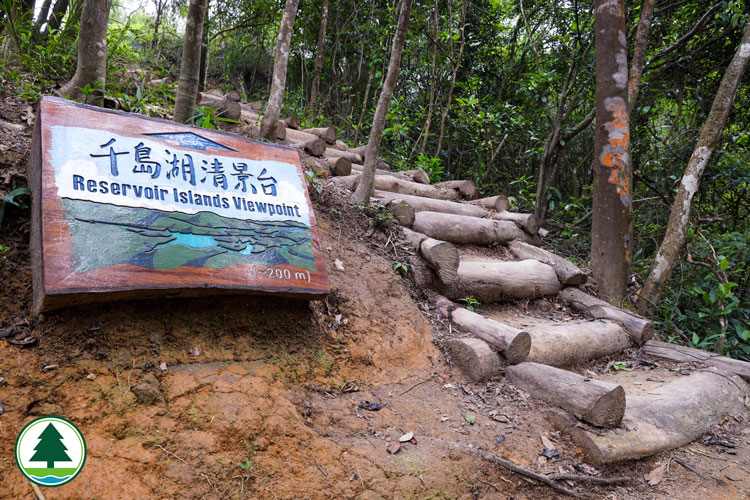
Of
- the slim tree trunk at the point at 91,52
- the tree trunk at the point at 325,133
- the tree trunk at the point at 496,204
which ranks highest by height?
the slim tree trunk at the point at 91,52

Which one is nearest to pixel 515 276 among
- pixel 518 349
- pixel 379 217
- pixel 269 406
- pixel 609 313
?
pixel 609 313

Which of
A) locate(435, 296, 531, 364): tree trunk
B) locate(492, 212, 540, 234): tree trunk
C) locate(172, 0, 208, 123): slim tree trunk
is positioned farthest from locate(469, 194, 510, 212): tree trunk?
locate(172, 0, 208, 123): slim tree trunk

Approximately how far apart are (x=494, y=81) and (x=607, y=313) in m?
6.38

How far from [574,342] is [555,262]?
4.93 feet

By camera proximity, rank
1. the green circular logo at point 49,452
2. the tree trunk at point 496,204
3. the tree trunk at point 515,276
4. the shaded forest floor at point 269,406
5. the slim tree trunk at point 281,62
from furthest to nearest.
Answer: the tree trunk at point 496,204 → the slim tree trunk at point 281,62 → the tree trunk at point 515,276 → the shaded forest floor at point 269,406 → the green circular logo at point 49,452

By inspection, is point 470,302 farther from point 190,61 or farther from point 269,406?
point 190,61

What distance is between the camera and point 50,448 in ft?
5.12

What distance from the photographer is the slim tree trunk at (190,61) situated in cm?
378

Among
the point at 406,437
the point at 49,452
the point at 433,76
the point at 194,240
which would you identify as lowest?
the point at 406,437

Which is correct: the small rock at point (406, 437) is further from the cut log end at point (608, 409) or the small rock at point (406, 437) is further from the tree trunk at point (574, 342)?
the tree trunk at point (574, 342)

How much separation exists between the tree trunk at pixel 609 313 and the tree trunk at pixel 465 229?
95cm

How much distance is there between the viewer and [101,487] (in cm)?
172

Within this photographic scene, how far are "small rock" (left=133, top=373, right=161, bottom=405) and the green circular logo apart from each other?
0.37 m

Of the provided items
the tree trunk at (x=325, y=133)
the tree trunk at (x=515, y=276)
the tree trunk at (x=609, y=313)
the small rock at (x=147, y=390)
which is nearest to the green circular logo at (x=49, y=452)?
the small rock at (x=147, y=390)
